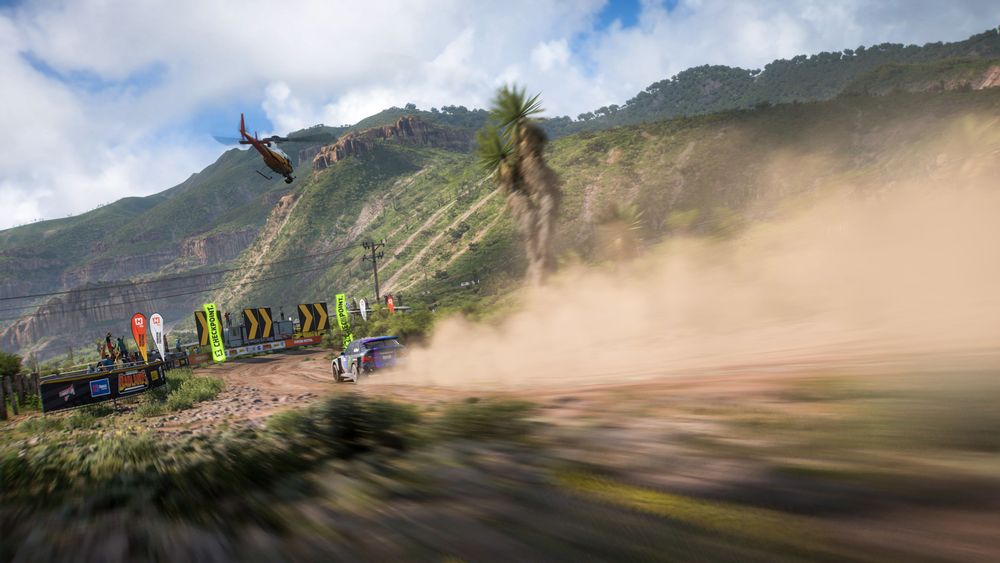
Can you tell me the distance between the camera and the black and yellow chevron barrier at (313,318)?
49750 mm

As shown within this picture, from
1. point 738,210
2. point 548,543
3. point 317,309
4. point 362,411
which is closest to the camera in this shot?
point 548,543

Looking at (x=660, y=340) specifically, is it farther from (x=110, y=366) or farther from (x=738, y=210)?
(x=738, y=210)

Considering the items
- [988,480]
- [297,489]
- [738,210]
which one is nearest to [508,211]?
[297,489]

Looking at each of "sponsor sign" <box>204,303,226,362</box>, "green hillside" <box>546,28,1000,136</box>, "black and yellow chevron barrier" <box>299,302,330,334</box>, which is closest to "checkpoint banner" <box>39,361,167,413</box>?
"sponsor sign" <box>204,303,226,362</box>

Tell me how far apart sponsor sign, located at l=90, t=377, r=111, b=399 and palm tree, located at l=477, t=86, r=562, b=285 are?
54.4 feet

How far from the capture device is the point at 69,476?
4.46 meters

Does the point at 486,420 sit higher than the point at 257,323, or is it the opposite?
the point at 257,323

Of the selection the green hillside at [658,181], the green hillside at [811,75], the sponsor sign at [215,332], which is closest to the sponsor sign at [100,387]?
the green hillside at [658,181]

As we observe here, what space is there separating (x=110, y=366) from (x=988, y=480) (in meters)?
32.9

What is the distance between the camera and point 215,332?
40750 millimetres

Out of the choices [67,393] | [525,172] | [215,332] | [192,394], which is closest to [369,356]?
[192,394]

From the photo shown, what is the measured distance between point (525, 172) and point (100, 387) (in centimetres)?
1788

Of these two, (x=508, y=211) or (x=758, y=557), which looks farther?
(x=508, y=211)

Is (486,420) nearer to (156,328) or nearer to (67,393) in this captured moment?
(67,393)
